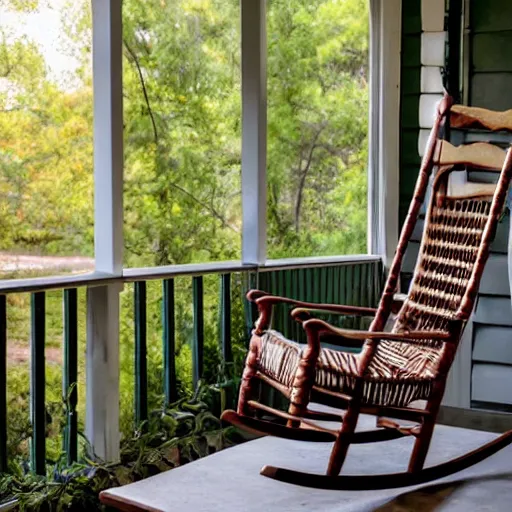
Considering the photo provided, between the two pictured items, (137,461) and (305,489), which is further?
(137,461)

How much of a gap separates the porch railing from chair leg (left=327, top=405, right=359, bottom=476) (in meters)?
0.89

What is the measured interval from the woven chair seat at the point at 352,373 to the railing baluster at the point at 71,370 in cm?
64

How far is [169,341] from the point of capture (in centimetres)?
335

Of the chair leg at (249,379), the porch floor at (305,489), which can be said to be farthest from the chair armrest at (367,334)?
the porch floor at (305,489)

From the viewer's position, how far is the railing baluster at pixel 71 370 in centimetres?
289

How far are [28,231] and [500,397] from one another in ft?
6.97

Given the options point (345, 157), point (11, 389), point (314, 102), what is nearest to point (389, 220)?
point (345, 157)

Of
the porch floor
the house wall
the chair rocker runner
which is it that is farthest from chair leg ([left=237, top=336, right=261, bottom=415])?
the house wall

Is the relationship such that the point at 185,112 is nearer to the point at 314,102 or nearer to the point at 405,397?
the point at 314,102

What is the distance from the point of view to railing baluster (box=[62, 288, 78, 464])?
2.89 meters

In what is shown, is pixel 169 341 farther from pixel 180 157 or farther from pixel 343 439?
pixel 343 439

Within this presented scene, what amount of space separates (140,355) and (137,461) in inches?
15.2

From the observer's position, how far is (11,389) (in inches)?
112

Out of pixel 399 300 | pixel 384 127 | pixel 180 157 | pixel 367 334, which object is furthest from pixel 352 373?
pixel 384 127
